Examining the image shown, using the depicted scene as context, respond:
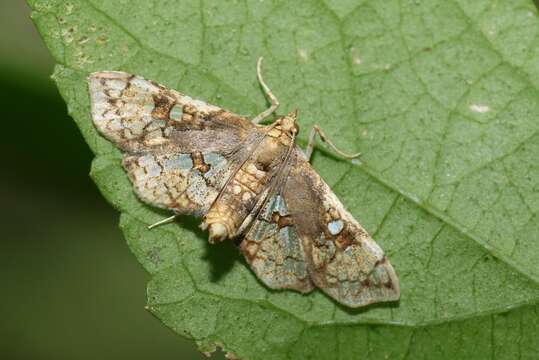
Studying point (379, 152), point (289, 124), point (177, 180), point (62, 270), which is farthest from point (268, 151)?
point (62, 270)

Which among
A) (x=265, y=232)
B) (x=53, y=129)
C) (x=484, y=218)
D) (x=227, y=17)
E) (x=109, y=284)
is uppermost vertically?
(x=227, y=17)

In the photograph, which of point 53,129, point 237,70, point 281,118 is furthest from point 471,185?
point 53,129

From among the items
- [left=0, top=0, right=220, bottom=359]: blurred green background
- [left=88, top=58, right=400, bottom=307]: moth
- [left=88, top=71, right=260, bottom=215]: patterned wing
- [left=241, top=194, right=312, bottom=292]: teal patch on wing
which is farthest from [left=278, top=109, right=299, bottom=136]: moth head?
[left=0, top=0, right=220, bottom=359]: blurred green background

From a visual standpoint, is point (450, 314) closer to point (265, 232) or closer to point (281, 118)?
point (265, 232)

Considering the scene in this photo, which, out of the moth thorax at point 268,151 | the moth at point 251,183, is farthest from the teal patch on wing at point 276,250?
the moth thorax at point 268,151

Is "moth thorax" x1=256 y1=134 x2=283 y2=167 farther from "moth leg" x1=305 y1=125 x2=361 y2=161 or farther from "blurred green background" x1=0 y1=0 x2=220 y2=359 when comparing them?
"blurred green background" x1=0 y1=0 x2=220 y2=359

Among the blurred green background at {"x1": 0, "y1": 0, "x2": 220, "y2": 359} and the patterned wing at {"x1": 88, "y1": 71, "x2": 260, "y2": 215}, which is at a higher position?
the patterned wing at {"x1": 88, "y1": 71, "x2": 260, "y2": 215}

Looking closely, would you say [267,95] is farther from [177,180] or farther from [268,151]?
[177,180]
